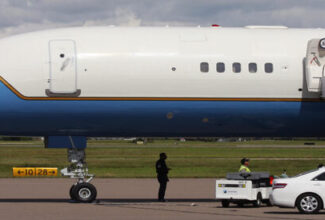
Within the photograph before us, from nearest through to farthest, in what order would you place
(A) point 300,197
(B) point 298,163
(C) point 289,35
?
(A) point 300,197 → (C) point 289,35 → (B) point 298,163

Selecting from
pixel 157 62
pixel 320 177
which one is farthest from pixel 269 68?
pixel 320 177

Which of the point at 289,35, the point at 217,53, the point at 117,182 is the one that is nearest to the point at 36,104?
the point at 217,53

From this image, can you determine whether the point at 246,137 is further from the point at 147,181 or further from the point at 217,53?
the point at 147,181

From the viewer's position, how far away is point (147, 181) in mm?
44812

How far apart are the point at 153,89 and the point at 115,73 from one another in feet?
4.62

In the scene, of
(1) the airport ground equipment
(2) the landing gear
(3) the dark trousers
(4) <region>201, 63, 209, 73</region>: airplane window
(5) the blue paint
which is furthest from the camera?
(3) the dark trousers

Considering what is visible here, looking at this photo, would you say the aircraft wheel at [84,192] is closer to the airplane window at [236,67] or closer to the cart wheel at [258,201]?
the cart wheel at [258,201]

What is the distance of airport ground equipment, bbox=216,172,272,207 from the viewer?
27.1 m

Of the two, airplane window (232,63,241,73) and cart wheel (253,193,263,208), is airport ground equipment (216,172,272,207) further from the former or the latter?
airplane window (232,63,241,73)

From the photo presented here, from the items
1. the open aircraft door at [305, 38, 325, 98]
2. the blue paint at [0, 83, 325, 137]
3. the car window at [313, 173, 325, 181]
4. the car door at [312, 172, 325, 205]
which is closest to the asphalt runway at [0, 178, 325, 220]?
the car door at [312, 172, 325, 205]

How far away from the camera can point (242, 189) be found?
88.9ft

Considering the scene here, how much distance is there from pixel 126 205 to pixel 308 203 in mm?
7096

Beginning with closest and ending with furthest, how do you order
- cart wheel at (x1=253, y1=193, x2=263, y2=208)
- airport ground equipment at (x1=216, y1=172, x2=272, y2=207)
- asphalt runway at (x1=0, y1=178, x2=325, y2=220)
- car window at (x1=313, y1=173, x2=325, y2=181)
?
asphalt runway at (x1=0, y1=178, x2=325, y2=220) → car window at (x1=313, y1=173, x2=325, y2=181) → airport ground equipment at (x1=216, y1=172, x2=272, y2=207) → cart wheel at (x1=253, y1=193, x2=263, y2=208)

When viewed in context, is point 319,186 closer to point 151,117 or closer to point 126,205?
point 151,117
